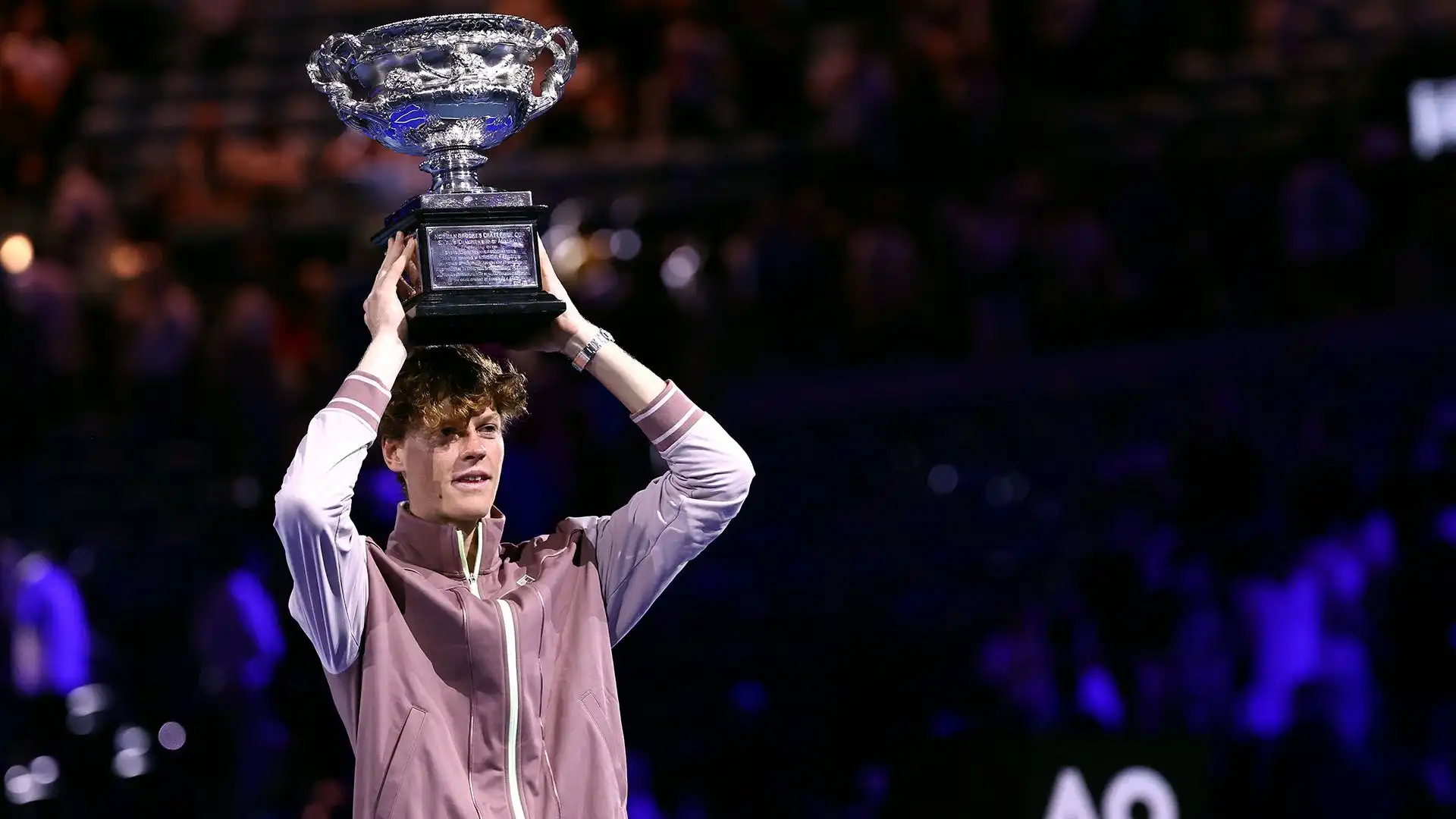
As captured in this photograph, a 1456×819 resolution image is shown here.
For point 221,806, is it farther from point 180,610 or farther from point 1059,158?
point 1059,158

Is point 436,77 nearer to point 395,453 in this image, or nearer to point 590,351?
point 590,351

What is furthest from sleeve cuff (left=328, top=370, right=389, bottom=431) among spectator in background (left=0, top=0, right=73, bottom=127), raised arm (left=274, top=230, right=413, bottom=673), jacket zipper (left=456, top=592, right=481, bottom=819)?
spectator in background (left=0, top=0, right=73, bottom=127)

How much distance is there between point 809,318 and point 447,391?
789 cm

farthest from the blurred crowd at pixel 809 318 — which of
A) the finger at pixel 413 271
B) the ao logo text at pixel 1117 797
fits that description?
the finger at pixel 413 271

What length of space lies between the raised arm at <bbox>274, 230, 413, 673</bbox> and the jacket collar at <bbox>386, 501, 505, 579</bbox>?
5.1 inches

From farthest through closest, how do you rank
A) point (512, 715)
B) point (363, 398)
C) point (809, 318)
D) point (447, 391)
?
point (809, 318) → point (447, 391) → point (512, 715) → point (363, 398)

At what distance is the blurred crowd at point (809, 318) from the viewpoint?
8.80 metres

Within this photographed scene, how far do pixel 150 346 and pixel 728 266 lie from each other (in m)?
3.13

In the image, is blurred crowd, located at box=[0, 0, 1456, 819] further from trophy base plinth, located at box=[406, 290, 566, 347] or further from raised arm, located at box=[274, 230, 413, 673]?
raised arm, located at box=[274, 230, 413, 673]

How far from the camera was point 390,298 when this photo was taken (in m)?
3.81

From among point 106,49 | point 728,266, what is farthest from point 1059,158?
point 106,49

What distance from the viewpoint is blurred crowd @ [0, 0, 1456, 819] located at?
347 inches

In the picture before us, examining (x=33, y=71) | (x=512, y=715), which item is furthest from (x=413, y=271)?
(x=33, y=71)

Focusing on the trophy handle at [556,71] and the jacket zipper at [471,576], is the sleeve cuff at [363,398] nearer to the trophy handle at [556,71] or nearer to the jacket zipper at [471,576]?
the jacket zipper at [471,576]
